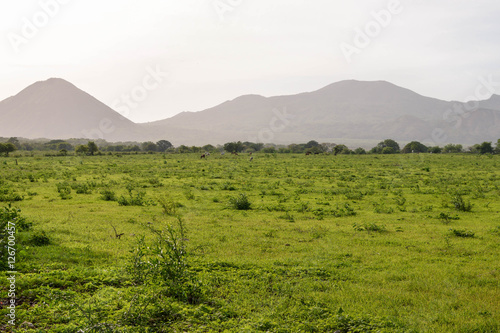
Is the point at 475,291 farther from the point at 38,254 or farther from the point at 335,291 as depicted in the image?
the point at 38,254

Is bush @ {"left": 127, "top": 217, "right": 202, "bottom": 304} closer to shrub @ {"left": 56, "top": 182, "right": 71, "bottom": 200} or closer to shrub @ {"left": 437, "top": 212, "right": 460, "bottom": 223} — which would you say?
shrub @ {"left": 437, "top": 212, "right": 460, "bottom": 223}

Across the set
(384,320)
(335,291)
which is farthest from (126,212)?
(384,320)

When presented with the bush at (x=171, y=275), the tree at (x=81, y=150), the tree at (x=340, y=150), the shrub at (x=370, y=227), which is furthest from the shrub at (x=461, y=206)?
the tree at (x=81, y=150)

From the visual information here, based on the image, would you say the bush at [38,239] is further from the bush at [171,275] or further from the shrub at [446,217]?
the shrub at [446,217]

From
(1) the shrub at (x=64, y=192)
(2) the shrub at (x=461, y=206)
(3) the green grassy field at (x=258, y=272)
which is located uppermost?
(1) the shrub at (x=64, y=192)

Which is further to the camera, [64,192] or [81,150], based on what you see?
[81,150]

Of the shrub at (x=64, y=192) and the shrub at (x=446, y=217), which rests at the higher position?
the shrub at (x=64, y=192)

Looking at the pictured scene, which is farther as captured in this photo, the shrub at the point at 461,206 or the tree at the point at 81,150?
the tree at the point at 81,150

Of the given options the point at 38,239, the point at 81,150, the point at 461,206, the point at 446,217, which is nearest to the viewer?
the point at 38,239

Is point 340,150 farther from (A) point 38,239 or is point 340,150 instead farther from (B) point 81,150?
(A) point 38,239

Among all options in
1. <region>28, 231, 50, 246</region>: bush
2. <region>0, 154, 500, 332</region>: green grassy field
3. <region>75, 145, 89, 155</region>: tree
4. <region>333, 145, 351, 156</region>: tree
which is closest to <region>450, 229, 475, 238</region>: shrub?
<region>0, 154, 500, 332</region>: green grassy field

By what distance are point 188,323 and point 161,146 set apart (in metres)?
161

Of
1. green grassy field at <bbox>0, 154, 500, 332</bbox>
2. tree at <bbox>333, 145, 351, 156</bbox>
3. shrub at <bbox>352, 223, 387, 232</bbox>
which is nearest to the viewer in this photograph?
green grassy field at <bbox>0, 154, 500, 332</bbox>

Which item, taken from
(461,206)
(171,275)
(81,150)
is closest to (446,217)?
(461,206)
